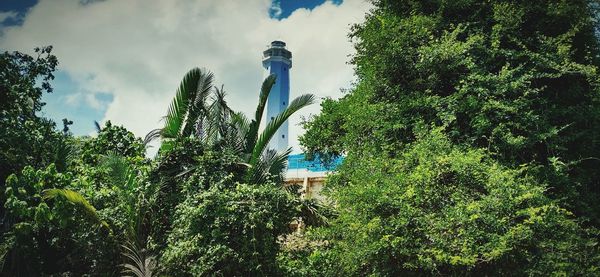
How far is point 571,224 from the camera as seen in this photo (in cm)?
664

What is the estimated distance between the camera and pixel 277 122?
9148mm

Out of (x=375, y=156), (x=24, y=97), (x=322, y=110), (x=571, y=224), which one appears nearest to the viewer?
(x=571, y=224)

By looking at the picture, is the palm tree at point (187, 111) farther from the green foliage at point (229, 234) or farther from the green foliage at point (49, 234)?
the green foliage at point (229, 234)

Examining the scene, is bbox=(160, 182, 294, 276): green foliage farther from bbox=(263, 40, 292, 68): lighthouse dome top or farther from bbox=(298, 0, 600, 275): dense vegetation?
bbox=(263, 40, 292, 68): lighthouse dome top

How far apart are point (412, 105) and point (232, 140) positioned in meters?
3.63

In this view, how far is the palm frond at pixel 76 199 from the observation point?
6.85 meters

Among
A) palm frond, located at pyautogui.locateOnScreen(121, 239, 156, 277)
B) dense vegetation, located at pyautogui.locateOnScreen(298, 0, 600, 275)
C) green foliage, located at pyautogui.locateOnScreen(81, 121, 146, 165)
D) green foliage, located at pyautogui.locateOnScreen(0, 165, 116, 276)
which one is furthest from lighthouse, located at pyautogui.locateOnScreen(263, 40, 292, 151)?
palm frond, located at pyautogui.locateOnScreen(121, 239, 156, 277)

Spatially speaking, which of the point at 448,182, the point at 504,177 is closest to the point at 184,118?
the point at 448,182

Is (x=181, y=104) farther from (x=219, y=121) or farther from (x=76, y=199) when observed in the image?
(x=76, y=199)

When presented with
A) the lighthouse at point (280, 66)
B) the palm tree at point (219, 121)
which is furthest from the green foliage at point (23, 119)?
the lighthouse at point (280, 66)

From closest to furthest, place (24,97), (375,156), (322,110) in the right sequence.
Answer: (375,156), (24,97), (322,110)

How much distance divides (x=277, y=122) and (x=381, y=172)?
2.64 m

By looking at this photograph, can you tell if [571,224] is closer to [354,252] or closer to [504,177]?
[504,177]

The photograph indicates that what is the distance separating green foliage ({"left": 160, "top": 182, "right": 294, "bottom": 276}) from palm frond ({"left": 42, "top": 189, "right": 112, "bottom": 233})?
4.62 feet
